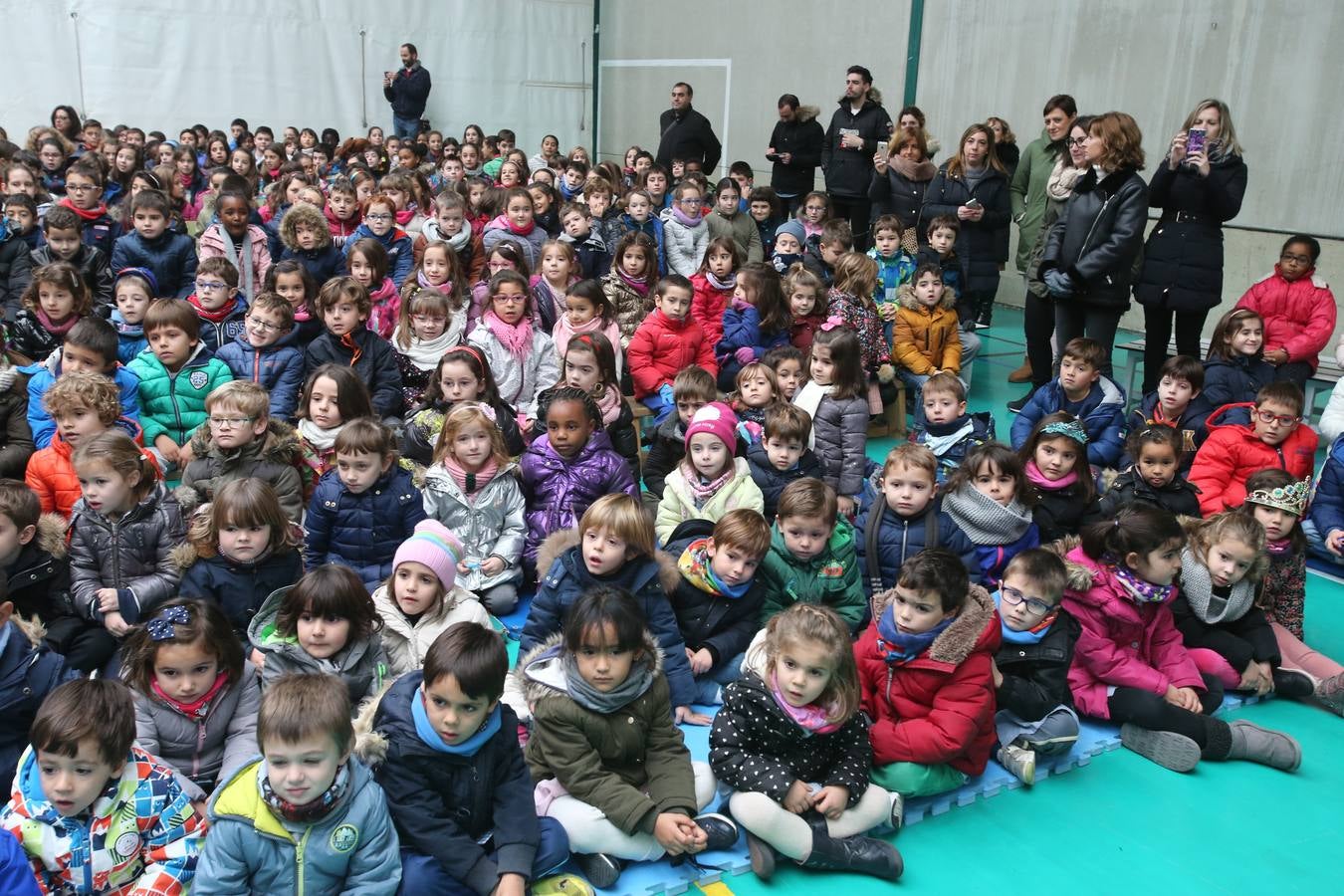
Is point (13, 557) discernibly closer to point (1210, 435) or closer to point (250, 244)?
point (250, 244)

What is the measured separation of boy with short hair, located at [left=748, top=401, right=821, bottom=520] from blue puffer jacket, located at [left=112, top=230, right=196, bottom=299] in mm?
4205

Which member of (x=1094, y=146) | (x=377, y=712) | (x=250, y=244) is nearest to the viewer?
(x=377, y=712)

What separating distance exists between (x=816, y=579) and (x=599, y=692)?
3.99 feet

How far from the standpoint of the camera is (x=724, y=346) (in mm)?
6840

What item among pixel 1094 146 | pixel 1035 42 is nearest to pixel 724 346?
pixel 1094 146

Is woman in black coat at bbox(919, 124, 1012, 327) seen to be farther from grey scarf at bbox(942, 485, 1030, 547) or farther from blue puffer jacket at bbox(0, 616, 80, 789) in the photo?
blue puffer jacket at bbox(0, 616, 80, 789)

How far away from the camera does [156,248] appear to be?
A: 704 centimetres

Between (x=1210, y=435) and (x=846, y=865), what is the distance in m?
3.38

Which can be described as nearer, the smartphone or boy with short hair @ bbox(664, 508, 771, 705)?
boy with short hair @ bbox(664, 508, 771, 705)

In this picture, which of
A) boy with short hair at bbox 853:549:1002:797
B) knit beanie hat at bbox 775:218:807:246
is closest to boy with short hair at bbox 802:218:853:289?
knit beanie hat at bbox 775:218:807:246

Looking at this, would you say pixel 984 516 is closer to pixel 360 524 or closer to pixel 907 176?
pixel 360 524

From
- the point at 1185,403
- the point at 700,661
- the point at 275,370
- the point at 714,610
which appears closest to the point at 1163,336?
the point at 1185,403

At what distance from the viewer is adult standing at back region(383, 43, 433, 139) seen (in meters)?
16.2

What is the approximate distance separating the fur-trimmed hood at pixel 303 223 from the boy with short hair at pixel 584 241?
5.35 feet
